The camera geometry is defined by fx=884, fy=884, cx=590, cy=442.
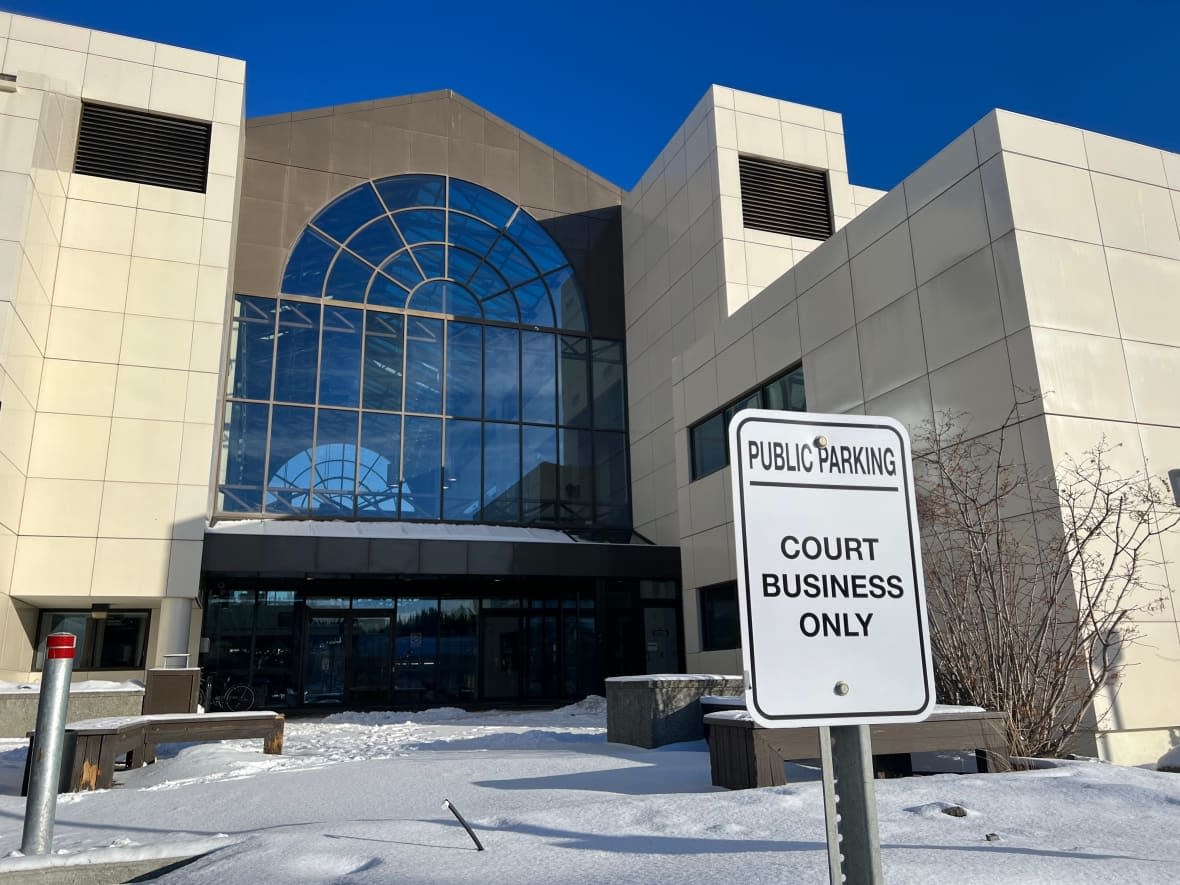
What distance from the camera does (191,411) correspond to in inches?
774

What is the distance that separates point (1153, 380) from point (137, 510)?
18.6 meters

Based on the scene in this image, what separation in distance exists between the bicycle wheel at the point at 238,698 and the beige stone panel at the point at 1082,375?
17862 millimetres

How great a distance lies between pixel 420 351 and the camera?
2412cm

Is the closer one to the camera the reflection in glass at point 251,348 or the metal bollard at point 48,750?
the metal bollard at point 48,750

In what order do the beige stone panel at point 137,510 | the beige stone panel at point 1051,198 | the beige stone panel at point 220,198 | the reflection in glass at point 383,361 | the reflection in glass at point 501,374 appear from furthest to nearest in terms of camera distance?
the reflection in glass at point 501,374, the reflection in glass at point 383,361, the beige stone panel at point 220,198, the beige stone panel at point 137,510, the beige stone panel at point 1051,198

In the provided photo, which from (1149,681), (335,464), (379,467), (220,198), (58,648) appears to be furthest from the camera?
(379,467)

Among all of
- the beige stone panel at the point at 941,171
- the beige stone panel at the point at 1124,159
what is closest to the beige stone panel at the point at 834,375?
the beige stone panel at the point at 941,171

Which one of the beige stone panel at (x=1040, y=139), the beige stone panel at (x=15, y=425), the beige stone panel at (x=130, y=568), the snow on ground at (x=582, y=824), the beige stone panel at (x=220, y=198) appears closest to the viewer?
the snow on ground at (x=582, y=824)

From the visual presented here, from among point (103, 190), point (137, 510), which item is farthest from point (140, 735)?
point (103, 190)

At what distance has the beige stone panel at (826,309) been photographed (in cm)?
1480

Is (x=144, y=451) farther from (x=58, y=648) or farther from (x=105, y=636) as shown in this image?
(x=58, y=648)

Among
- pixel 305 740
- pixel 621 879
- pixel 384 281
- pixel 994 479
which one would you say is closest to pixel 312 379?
pixel 384 281

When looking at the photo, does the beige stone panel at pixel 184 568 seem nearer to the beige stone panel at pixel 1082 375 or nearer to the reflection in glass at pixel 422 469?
the reflection in glass at pixel 422 469

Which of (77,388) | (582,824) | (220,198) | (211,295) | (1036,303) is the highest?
(220,198)
